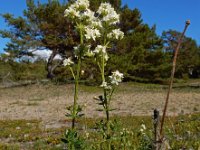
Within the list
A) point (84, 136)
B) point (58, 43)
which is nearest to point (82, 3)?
point (84, 136)

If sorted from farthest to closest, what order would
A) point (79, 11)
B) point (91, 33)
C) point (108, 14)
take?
1. point (108, 14)
2. point (79, 11)
3. point (91, 33)

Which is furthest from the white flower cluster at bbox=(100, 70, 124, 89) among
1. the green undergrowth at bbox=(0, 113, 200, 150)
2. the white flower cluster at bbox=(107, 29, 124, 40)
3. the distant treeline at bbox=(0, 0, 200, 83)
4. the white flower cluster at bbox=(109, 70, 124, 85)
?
the distant treeline at bbox=(0, 0, 200, 83)

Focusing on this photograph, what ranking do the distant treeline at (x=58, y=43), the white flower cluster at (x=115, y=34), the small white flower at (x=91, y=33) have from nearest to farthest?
the small white flower at (x=91, y=33) < the white flower cluster at (x=115, y=34) < the distant treeline at (x=58, y=43)

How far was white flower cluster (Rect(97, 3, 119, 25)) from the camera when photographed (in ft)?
12.3

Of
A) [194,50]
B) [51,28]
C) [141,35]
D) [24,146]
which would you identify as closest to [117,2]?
[141,35]

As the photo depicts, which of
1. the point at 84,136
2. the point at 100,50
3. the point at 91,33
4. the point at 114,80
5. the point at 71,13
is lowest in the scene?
the point at 84,136

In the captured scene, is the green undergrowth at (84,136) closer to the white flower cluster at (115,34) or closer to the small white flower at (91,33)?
the white flower cluster at (115,34)

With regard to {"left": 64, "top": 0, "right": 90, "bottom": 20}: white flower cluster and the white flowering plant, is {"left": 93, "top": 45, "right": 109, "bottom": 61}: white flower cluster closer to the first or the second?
the white flowering plant

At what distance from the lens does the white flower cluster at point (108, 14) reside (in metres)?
3.76

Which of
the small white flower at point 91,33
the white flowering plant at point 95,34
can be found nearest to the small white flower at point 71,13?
the white flowering plant at point 95,34

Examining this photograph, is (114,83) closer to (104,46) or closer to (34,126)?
(104,46)

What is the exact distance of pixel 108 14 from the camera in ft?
12.6

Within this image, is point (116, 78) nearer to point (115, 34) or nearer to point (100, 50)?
point (100, 50)

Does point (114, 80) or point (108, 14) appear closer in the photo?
point (114, 80)
